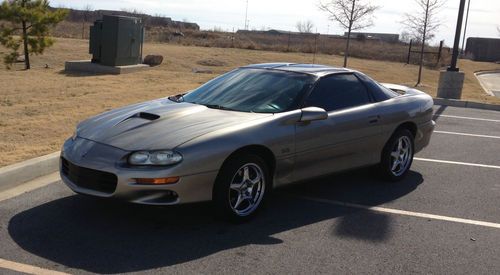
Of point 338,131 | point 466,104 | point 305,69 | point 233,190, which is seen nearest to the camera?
point 233,190

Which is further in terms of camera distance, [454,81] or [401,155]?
[454,81]

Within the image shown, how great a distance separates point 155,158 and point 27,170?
2162 mm

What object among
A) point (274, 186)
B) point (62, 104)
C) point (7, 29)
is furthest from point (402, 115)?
point (7, 29)

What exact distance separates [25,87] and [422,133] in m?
9.11

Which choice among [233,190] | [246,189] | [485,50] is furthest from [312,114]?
[485,50]

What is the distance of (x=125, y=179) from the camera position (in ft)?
14.0

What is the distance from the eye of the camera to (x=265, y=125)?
489cm

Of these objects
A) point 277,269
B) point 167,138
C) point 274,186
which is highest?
point 167,138

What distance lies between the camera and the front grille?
14.4 feet

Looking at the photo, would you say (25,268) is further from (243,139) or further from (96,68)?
(96,68)

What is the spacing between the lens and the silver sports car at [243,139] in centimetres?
437

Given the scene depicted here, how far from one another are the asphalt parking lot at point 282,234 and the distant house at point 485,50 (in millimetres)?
68881

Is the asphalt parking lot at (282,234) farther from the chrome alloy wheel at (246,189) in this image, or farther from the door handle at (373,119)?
the door handle at (373,119)

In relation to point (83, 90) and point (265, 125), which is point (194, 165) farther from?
point (83, 90)
